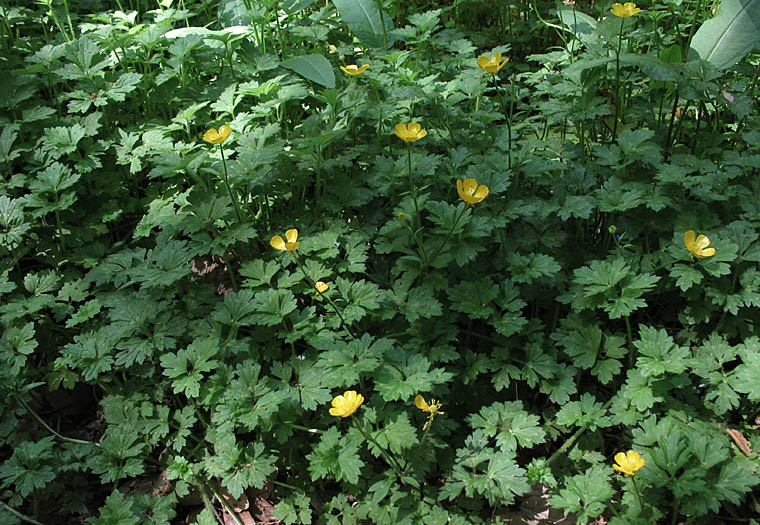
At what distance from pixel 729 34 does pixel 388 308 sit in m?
2.15

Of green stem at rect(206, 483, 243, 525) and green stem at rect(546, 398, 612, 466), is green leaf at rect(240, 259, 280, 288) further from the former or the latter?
green stem at rect(546, 398, 612, 466)

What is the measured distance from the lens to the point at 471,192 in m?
1.94

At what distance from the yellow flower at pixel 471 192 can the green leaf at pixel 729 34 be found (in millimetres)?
1471

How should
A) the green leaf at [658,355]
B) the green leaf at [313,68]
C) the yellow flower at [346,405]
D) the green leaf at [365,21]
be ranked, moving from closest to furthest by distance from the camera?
the yellow flower at [346,405] < the green leaf at [658,355] < the green leaf at [313,68] < the green leaf at [365,21]

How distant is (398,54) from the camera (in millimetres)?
2809

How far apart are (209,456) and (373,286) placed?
813 mm

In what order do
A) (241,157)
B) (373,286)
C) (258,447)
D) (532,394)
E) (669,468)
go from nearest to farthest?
(669,468) < (258,447) < (373,286) < (532,394) < (241,157)

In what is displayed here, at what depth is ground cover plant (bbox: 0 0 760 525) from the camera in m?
1.82

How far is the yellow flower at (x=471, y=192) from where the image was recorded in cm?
190

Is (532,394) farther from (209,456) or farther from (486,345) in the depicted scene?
(209,456)

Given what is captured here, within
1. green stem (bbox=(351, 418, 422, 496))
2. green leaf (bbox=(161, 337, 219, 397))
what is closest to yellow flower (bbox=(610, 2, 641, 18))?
green stem (bbox=(351, 418, 422, 496))

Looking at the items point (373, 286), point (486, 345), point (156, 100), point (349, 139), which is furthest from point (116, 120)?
point (486, 345)

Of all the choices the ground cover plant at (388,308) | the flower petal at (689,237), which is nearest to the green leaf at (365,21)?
the ground cover plant at (388,308)

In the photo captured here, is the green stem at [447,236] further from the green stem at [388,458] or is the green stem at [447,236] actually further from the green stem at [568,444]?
the green stem at [568,444]
